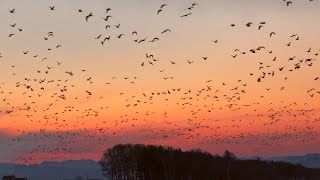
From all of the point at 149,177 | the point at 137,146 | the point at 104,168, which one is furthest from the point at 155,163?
the point at 104,168

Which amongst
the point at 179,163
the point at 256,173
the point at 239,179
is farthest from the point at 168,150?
the point at 256,173

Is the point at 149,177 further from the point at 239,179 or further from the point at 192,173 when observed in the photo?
the point at 239,179

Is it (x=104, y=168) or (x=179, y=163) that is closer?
(x=179, y=163)

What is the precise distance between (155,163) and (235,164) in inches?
2032

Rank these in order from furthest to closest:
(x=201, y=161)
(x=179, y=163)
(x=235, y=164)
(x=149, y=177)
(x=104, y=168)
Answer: (x=235, y=164) < (x=104, y=168) < (x=201, y=161) < (x=179, y=163) < (x=149, y=177)

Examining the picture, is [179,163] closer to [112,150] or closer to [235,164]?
[112,150]

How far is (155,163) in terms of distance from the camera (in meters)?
148

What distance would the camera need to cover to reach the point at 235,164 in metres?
191

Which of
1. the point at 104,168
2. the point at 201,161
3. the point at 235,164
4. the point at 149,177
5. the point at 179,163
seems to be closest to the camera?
the point at 149,177

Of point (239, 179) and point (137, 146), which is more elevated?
point (137, 146)

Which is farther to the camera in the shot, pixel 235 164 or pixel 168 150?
pixel 235 164

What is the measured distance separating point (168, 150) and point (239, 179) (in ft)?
99.5

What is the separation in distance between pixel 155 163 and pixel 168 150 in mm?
12139

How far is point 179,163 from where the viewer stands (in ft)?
502
